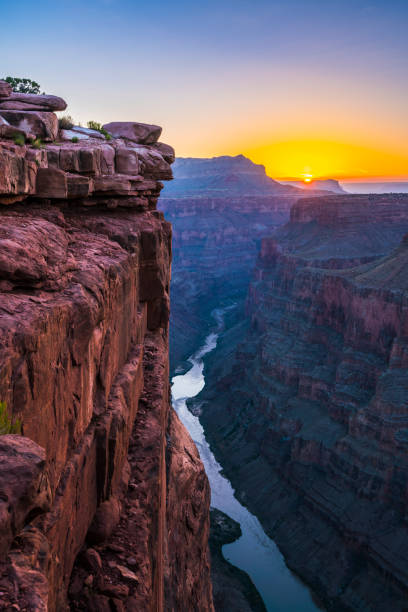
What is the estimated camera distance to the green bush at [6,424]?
339 centimetres

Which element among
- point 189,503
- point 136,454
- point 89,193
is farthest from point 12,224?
point 189,503

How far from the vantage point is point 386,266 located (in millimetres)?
45844

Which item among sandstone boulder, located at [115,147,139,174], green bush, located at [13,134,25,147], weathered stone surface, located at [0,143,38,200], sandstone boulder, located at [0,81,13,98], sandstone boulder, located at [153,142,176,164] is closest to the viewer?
weathered stone surface, located at [0,143,38,200]

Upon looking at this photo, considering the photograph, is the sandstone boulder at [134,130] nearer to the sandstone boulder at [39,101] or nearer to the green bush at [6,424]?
the sandstone boulder at [39,101]

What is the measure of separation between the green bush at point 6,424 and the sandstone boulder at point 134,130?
10.4 meters

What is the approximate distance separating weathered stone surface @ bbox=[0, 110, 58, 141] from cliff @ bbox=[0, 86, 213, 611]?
2 cm

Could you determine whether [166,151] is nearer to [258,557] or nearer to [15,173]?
[15,173]

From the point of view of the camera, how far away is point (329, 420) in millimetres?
40281

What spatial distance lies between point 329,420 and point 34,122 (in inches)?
1442

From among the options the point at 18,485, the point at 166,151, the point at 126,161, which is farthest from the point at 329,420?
the point at 18,485

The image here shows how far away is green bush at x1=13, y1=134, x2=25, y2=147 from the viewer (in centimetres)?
730

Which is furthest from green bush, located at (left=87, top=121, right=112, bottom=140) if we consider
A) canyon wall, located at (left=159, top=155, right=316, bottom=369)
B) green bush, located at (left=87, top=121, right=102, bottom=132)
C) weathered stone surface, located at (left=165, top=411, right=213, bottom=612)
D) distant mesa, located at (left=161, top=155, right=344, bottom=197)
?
distant mesa, located at (left=161, top=155, right=344, bottom=197)

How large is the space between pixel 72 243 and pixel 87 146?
9.65 feet

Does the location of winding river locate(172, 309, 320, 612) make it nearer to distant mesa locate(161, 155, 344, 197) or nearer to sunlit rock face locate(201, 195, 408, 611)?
sunlit rock face locate(201, 195, 408, 611)
